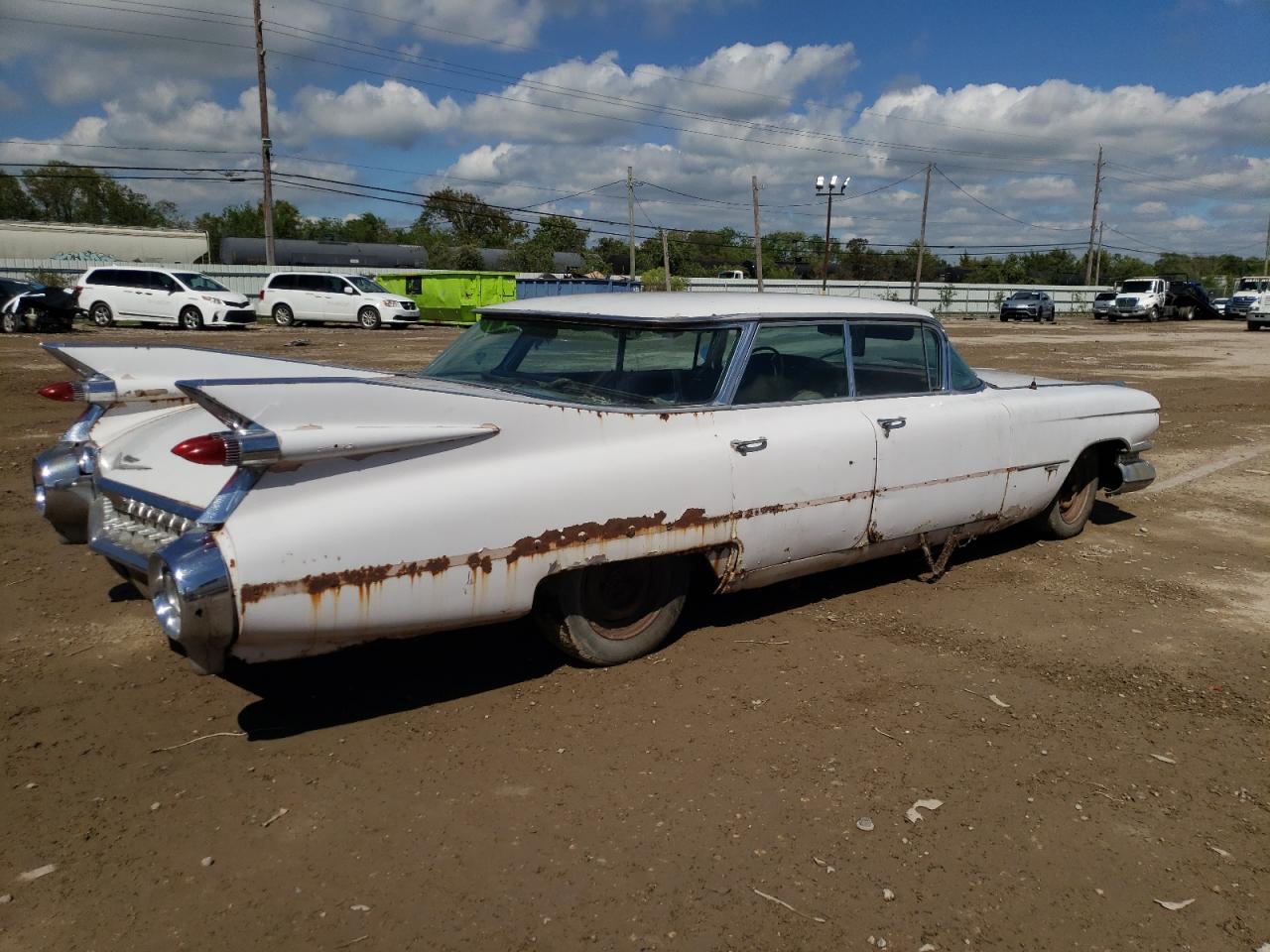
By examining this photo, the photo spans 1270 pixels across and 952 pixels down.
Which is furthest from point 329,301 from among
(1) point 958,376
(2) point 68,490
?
(1) point 958,376

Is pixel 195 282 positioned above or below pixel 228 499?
above

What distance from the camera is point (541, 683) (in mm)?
3637

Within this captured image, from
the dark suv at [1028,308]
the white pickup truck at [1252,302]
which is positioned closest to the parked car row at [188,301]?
the dark suv at [1028,308]

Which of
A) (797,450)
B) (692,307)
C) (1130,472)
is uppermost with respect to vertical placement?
(692,307)

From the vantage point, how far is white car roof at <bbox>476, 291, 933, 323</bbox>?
154 inches

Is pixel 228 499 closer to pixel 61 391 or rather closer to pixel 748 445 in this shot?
pixel 61 391

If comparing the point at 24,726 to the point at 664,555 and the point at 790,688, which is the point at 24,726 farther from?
the point at 790,688

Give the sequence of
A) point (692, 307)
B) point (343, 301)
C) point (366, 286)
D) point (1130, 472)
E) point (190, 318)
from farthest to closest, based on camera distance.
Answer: point (366, 286)
point (343, 301)
point (190, 318)
point (1130, 472)
point (692, 307)

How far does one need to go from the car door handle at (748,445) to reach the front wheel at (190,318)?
2327cm

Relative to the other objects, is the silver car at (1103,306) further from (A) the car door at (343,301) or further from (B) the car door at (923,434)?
(B) the car door at (923,434)

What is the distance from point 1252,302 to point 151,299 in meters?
37.0

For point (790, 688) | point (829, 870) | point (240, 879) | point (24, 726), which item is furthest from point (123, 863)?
point (790, 688)

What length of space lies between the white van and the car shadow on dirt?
22445mm

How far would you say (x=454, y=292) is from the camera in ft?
100
